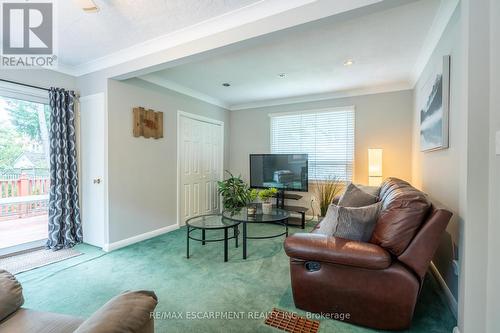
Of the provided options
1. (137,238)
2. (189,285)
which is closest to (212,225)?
(189,285)

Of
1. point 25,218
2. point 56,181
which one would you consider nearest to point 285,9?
point 56,181

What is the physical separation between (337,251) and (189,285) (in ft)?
4.63

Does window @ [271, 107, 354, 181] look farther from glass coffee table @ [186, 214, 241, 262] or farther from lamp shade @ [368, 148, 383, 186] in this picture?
glass coffee table @ [186, 214, 241, 262]

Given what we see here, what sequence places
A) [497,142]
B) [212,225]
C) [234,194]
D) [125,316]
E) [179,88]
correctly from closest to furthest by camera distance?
[125,316], [497,142], [212,225], [179,88], [234,194]

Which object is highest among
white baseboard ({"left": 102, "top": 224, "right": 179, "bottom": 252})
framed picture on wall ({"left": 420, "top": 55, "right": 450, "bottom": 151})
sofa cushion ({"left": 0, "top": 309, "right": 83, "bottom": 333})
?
framed picture on wall ({"left": 420, "top": 55, "right": 450, "bottom": 151})

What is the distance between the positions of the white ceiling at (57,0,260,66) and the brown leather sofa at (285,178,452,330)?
197 centimetres

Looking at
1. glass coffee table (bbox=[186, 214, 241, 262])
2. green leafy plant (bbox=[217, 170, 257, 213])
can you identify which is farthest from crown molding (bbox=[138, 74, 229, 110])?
glass coffee table (bbox=[186, 214, 241, 262])

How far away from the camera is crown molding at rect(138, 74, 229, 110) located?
366 centimetres

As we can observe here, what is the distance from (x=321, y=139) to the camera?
4.65m

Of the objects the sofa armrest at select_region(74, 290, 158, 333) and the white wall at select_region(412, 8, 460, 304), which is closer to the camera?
the sofa armrest at select_region(74, 290, 158, 333)

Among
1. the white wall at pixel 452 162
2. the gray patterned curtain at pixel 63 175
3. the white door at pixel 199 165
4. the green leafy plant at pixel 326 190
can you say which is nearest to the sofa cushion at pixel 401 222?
the white wall at pixel 452 162

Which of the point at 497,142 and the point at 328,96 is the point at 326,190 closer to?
the point at 328,96

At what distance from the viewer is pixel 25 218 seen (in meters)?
3.33

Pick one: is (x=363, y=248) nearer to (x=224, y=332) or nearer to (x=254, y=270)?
(x=224, y=332)
